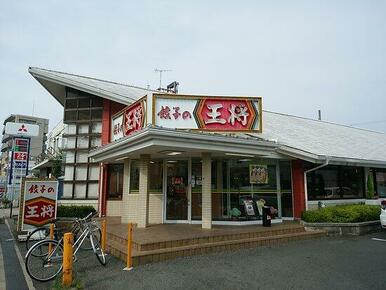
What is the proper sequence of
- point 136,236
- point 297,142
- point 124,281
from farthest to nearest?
point 297,142
point 136,236
point 124,281

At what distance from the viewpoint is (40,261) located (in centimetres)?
724

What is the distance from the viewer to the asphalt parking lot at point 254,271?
6.18 metres

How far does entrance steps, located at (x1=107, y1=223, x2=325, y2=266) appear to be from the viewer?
8047 millimetres

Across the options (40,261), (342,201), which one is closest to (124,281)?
(40,261)

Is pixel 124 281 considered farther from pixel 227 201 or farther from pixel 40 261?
pixel 227 201

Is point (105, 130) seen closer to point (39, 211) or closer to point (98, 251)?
point (39, 211)

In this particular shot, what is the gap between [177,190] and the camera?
12.2 metres

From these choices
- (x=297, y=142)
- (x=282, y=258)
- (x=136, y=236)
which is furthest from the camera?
(x=297, y=142)

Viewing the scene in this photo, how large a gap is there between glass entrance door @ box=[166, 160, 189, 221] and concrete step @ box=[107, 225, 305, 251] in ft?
8.75

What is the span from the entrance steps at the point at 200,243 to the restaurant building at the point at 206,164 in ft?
4.43

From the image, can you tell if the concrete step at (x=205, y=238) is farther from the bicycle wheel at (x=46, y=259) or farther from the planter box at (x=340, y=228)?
the bicycle wheel at (x=46, y=259)

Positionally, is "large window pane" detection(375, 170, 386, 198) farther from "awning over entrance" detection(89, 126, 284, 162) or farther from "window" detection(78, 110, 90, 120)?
"window" detection(78, 110, 90, 120)

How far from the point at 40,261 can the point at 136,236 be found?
2747 mm

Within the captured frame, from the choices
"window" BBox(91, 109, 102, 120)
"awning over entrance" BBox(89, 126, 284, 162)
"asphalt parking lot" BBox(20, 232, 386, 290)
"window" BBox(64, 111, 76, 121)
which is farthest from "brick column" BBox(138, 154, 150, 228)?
"window" BBox(64, 111, 76, 121)
